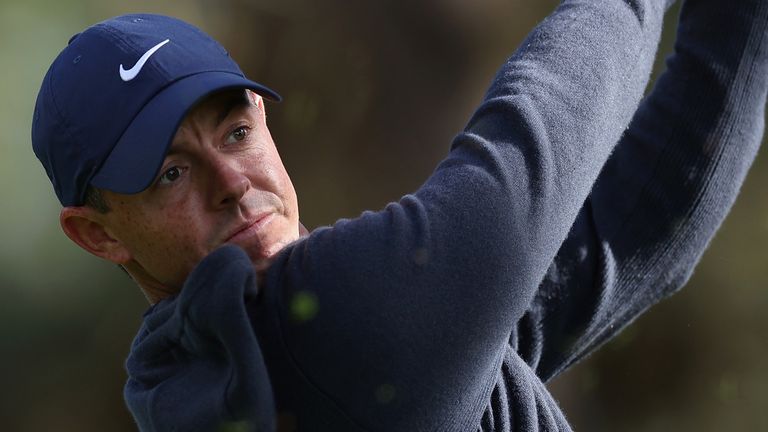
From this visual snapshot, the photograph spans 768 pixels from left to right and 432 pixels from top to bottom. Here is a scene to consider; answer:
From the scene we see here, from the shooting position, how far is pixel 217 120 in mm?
1470

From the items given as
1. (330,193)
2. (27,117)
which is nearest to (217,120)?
(330,193)

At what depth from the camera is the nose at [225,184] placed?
1.41 meters

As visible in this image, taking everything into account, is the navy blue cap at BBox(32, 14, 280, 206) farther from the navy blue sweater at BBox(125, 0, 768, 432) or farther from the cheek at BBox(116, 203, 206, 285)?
the navy blue sweater at BBox(125, 0, 768, 432)

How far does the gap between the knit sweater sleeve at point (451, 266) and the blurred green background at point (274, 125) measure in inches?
99.8

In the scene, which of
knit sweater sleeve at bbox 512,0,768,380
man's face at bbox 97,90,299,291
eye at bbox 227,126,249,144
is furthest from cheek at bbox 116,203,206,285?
knit sweater sleeve at bbox 512,0,768,380

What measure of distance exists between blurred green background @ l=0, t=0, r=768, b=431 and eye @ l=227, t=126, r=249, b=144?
242 centimetres

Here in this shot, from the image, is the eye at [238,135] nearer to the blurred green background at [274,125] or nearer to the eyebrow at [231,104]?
the eyebrow at [231,104]

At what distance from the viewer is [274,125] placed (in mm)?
3994

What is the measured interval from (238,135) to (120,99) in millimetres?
160

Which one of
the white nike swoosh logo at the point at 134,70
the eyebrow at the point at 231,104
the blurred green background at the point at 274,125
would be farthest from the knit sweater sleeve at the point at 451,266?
the blurred green background at the point at 274,125

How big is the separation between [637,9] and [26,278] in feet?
10.4

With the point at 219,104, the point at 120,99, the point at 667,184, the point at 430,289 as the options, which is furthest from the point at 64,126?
the point at 667,184

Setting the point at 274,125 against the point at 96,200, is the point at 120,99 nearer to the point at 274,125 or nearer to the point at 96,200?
the point at 96,200

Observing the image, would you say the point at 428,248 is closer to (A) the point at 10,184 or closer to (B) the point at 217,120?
(B) the point at 217,120
